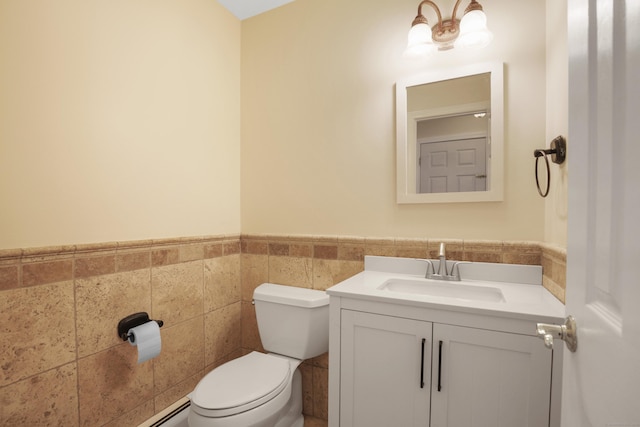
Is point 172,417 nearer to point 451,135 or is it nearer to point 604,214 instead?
point 604,214

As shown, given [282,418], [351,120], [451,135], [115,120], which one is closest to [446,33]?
[451,135]

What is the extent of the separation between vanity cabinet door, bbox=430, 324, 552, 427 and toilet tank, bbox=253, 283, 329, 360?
25.2 inches

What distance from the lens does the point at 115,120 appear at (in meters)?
1.32

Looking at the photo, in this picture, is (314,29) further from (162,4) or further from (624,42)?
(624,42)

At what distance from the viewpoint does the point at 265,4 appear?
1.87m

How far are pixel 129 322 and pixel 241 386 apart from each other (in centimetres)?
58

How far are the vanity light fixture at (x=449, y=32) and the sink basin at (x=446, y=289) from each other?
3.65ft

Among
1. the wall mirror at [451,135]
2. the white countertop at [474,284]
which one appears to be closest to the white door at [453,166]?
the wall mirror at [451,135]

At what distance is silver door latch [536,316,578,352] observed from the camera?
570mm

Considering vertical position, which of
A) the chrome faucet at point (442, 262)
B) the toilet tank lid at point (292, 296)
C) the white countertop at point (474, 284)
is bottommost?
the toilet tank lid at point (292, 296)

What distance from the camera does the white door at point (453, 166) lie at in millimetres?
1415

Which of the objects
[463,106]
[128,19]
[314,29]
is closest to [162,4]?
[128,19]

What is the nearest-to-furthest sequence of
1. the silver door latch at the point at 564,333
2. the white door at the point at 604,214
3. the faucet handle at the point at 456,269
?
the white door at the point at 604,214 < the silver door latch at the point at 564,333 < the faucet handle at the point at 456,269

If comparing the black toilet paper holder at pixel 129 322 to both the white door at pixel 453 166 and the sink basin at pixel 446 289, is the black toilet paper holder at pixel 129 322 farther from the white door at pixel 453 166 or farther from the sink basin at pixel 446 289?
the white door at pixel 453 166
